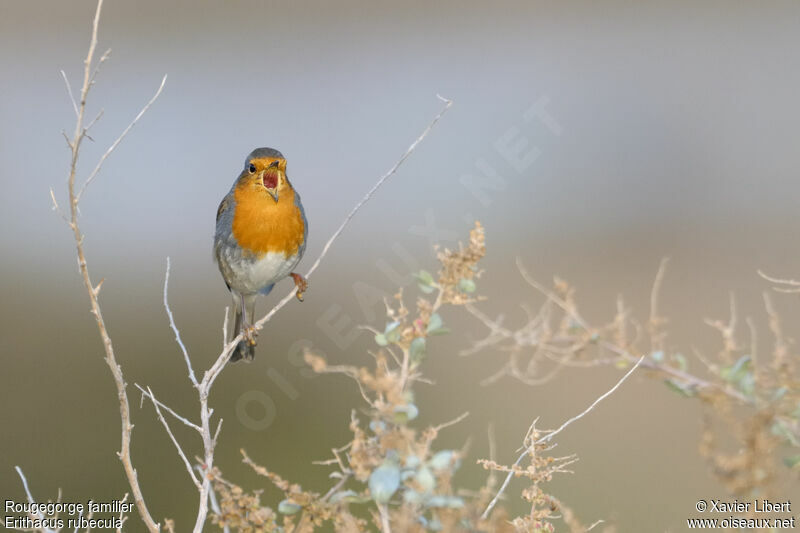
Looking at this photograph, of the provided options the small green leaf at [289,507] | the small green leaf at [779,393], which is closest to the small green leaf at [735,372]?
the small green leaf at [779,393]

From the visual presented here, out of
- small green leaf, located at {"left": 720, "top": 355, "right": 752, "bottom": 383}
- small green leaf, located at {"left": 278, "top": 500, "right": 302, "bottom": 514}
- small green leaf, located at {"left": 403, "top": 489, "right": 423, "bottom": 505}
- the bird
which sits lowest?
small green leaf, located at {"left": 278, "top": 500, "right": 302, "bottom": 514}

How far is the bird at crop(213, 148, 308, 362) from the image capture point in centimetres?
367

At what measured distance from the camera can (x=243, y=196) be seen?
3.74 m

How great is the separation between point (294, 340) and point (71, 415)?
1711 millimetres

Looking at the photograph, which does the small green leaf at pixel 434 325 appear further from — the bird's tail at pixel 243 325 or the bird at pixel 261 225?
the bird's tail at pixel 243 325

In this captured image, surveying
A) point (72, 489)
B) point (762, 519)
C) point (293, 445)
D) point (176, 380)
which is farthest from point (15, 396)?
point (762, 519)

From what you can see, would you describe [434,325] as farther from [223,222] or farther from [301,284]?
[223,222]

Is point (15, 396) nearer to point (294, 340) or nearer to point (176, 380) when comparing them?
point (176, 380)

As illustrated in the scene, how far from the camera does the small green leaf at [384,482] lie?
1476 millimetres

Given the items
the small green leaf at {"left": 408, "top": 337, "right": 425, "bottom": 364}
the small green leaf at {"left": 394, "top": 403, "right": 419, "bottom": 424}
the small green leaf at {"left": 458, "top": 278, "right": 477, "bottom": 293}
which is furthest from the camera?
the small green leaf at {"left": 458, "top": 278, "right": 477, "bottom": 293}

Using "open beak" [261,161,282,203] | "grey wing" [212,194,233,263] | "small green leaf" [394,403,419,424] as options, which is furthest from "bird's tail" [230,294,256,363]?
"small green leaf" [394,403,419,424]

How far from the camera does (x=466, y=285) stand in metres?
1.83

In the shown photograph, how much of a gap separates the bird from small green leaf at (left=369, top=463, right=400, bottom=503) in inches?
83.5

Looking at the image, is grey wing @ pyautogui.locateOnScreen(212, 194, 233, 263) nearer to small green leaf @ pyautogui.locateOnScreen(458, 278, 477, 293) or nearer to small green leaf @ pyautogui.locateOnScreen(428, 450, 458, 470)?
small green leaf @ pyautogui.locateOnScreen(458, 278, 477, 293)
